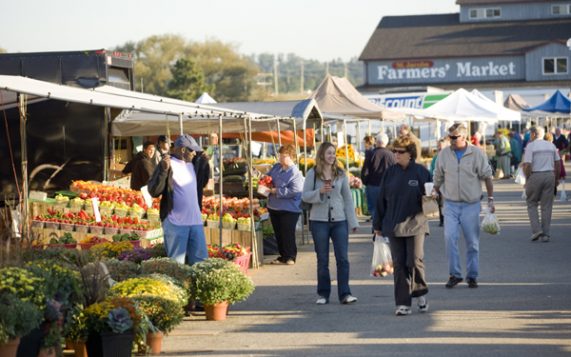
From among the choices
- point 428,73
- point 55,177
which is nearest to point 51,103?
point 55,177

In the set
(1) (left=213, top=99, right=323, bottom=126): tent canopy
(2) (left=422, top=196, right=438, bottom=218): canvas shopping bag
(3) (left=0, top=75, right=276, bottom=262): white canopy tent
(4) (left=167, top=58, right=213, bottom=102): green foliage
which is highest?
(4) (left=167, top=58, right=213, bottom=102): green foliage

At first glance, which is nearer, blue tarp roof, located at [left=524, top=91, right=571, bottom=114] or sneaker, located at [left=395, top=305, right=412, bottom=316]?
sneaker, located at [left=395, top=305, right=412, bottom=316]

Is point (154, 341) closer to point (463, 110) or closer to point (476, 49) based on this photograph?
point (463, 110)

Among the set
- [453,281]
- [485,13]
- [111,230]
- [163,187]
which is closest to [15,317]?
[163,187]

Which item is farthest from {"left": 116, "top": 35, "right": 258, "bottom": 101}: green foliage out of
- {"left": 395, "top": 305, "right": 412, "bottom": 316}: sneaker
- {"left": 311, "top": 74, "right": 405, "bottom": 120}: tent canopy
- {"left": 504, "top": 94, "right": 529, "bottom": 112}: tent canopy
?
{"left": 395, "top": 305, "right": 412, "bottom": 316}: sneaker

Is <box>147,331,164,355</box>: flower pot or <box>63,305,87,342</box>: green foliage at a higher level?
<box>63,305,87,342</box>: green foliage

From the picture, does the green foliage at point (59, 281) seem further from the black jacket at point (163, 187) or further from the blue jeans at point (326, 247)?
the blue jeans at point (326, 247)

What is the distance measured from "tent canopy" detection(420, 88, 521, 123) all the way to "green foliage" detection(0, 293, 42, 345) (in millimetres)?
26262

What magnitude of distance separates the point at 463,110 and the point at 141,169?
58.0 ft

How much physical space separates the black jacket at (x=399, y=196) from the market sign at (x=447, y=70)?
82.6 metres

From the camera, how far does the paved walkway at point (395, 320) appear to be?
9.84 meters

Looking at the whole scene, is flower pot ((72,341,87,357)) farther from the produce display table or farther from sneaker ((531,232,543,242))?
sneaker ((531,232,543,242))

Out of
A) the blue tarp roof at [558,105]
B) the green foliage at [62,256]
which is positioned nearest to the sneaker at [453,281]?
the green foliage at [62,256]

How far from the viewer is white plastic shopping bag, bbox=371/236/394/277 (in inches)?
468
